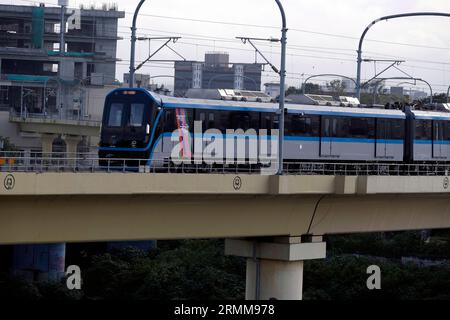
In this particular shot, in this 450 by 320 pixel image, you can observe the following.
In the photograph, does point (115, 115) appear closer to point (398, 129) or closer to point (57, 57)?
point (398, 129)

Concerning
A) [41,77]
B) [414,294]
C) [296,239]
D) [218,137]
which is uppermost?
[41,77]

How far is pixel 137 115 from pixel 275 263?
7.59 m

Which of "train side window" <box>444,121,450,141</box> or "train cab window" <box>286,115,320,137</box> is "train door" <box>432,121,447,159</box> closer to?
"train side window" <box>444,121,450,141</box>

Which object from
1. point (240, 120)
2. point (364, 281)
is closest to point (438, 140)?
point (240, 120)

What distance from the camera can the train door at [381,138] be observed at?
47406 mm

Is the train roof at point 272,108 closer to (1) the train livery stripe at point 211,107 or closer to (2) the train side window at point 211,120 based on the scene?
(1) the train livery stripe at point 211,107

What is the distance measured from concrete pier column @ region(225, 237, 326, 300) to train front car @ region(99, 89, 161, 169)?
544 centimetres

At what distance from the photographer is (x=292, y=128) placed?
4366 centimetres

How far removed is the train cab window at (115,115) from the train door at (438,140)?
57.1 feet

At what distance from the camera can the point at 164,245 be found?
75.8 m

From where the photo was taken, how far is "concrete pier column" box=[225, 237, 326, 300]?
130 ft

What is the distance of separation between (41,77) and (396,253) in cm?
6219
